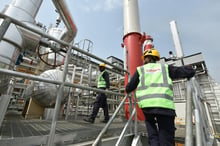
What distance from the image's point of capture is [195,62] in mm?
6102

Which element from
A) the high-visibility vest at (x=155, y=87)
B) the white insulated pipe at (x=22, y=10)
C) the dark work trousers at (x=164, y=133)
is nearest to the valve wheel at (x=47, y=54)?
the white insulated pipe at (x=22, y=10)

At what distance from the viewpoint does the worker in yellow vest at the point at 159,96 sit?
1201 millimetres

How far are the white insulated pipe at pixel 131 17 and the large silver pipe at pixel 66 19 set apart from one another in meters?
1.86

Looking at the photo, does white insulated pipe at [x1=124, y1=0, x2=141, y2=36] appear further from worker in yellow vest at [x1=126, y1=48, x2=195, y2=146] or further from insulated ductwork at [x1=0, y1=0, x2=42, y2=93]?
worker in yellow vest at [x1=126, y1=48, x2=195, y2=146]

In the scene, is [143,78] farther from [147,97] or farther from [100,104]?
[100,104]

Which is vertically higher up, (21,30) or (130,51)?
(130,51)

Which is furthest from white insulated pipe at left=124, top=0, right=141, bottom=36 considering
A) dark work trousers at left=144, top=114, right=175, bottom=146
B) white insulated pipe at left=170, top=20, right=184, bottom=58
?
dark work trousers at left=144, top=114, right=175, bottom=146

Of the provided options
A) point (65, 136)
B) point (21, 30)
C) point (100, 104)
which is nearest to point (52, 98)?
point (100, 104)

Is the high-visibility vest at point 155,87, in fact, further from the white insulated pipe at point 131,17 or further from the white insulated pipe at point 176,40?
the white insulated pipe at point 131,17

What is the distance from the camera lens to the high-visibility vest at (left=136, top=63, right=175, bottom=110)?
1.23m

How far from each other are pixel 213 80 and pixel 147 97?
613 centimetres

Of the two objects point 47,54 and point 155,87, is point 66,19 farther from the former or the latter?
point 155,87

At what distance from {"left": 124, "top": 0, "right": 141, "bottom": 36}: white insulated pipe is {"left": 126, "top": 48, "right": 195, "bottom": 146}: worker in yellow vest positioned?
115 inches

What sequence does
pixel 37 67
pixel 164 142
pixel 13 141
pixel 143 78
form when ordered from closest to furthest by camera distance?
pixel 13 141, pixel 164 142, pixel 143 78, pixel 37 67
